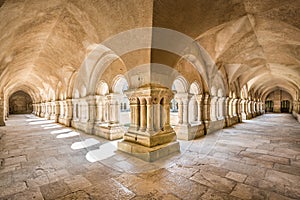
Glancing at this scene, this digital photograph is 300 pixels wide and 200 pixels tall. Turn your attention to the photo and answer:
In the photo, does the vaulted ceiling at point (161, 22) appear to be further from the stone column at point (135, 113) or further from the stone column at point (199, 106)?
the stone column at point (135, 113)

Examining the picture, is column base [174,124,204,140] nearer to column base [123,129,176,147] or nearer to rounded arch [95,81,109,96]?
column base [123,129,176,147]

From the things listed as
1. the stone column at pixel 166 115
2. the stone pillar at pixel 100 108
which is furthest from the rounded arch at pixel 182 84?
the stone pillar at pixel 100 108

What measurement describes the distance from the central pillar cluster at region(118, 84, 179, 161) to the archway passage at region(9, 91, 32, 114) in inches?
1039

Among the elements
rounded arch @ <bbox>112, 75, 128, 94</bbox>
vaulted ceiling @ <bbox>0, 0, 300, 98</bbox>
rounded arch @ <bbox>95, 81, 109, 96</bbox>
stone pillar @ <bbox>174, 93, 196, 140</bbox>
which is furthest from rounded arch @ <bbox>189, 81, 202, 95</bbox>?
rounded arch @ <bbox>95, 81, 109, 96</bbox>

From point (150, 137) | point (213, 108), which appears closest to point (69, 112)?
point (150, 137)

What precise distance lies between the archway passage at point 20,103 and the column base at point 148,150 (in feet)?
86.7

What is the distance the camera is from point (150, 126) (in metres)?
3.87

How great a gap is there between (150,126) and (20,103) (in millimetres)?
27317

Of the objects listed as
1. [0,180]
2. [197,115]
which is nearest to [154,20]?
[0,180]

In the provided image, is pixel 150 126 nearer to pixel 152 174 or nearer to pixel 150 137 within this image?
pixel 150 137

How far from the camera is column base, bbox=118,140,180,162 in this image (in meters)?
3.46

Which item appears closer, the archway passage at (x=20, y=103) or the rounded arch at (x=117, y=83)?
the rounded arch at (x=117, y=83)

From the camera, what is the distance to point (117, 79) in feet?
19.4

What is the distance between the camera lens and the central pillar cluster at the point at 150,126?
12.1 feet
